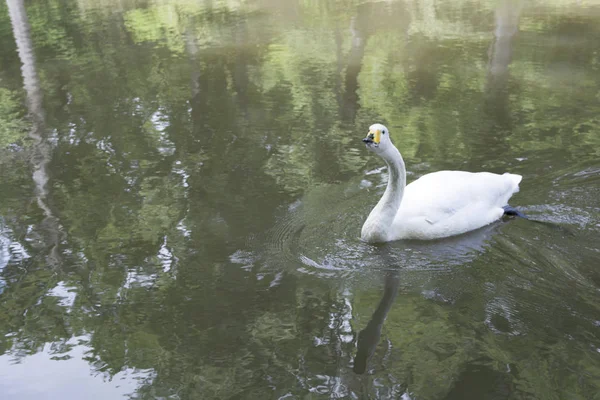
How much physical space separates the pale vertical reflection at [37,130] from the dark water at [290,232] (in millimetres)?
54

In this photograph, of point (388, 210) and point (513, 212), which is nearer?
point (388, 210)

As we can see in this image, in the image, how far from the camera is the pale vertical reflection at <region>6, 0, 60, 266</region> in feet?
25.0

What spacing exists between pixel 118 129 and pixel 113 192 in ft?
8.46

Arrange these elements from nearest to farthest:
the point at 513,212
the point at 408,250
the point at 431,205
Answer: the point at 408,250
the point at 431,205
the point at 513,212

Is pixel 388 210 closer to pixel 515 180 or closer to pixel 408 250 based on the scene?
pixel 408 250

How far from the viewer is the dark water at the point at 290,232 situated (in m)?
5.18

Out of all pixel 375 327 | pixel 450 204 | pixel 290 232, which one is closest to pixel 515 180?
pixel 450 204

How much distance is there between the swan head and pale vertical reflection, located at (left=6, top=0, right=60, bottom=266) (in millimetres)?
3214

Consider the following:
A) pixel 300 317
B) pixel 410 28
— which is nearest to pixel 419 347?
pixel 300 317

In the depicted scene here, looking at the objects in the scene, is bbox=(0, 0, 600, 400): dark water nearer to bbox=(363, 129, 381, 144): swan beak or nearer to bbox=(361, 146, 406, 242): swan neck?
bbox=(361, 146, 406, 242): swan neck

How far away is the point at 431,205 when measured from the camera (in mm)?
7039

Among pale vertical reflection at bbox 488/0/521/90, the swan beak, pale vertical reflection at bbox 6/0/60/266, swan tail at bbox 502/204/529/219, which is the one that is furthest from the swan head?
pale vertical reflection at bbox 488/0/521/90

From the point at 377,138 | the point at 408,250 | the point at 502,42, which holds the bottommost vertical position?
the point at 408,250

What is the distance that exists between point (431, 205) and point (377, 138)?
108 cm
